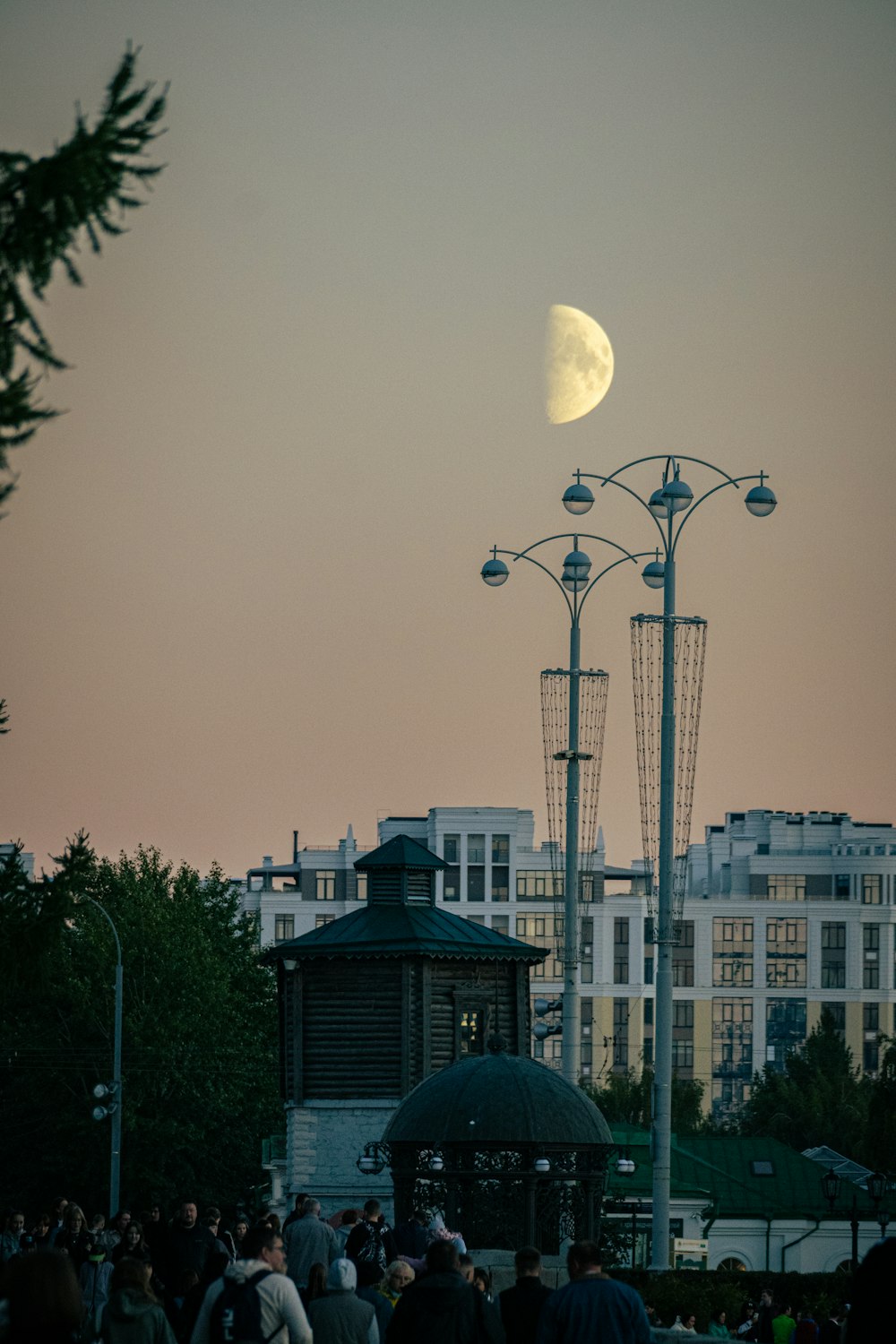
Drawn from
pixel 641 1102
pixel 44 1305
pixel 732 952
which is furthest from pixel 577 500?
pixel 732 952

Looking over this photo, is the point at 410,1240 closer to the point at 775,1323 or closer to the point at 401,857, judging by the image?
the point at 775,1323

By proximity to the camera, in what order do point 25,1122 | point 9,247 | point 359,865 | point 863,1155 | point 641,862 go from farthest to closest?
1. point 641,862
2. point 863,1155
3. point 25,1122
4. point 359,865
5. point 9,247

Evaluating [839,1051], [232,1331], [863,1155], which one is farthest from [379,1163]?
[839,1051]

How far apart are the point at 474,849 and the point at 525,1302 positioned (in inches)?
5199

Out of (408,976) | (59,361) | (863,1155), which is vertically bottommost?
(863,1155)

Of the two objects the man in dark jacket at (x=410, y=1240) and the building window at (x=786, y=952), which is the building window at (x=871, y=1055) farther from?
the man in dark jacket at (x=410, y=1240)

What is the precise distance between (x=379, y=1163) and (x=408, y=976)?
14.1 m

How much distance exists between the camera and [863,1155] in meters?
96.1

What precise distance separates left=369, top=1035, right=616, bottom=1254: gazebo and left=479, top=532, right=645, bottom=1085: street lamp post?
5.09 meters

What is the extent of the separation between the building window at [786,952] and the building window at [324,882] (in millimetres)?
28566

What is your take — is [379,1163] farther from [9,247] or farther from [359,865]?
[9,247]

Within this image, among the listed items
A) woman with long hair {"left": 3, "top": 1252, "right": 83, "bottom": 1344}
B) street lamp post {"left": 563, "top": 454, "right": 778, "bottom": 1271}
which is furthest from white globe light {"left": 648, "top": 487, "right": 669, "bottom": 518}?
woman with long hair {"left": 3, "top": 1252, "right": 83, "bottom": 1344}

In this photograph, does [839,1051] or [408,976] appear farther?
[839,1051]

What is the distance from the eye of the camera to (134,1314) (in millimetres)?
14156
